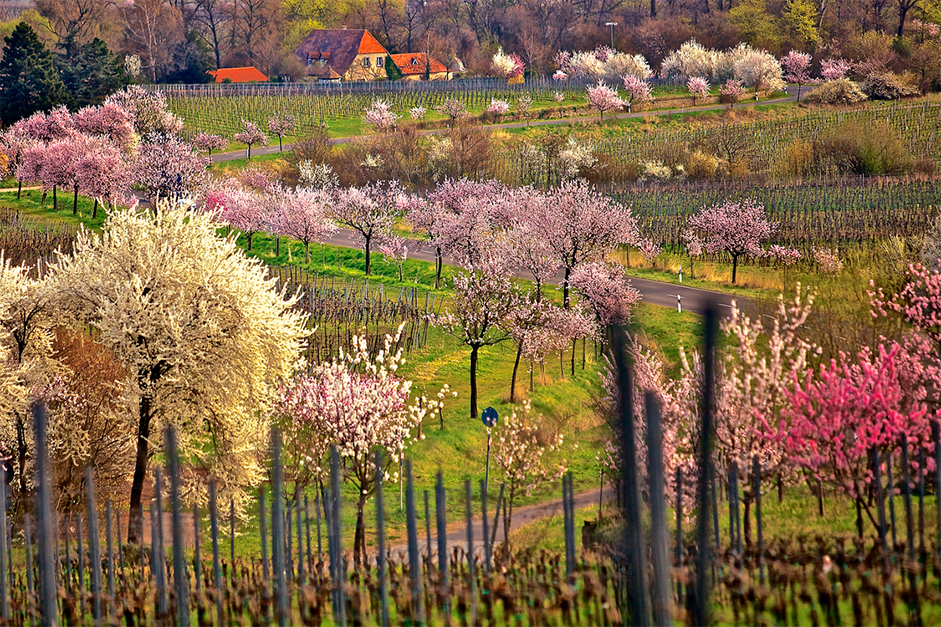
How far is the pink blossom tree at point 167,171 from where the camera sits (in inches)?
2354

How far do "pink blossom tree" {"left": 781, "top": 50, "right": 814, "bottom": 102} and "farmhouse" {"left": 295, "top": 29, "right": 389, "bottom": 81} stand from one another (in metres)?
45.4

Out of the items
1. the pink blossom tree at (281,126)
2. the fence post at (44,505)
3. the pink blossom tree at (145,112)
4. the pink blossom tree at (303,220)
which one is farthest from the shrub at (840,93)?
the fence post at (44,505)

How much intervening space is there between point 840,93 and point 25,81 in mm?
67659

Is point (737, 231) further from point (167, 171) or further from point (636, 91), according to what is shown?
point (636, 91)

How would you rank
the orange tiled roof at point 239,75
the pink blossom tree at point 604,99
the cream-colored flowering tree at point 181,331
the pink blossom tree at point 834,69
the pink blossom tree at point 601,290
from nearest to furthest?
the cream-colored flowering tree at point 181,331, the pink blossom tree at point 601,290, the pink blossom tree at point 604,99, the pink blossom tree at point 834,69, the orange tiled roof at point 239,75

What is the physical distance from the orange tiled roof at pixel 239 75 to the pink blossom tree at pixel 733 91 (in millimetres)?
52050

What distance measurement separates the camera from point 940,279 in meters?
19.2

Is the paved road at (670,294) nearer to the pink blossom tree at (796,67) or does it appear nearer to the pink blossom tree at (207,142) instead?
the pink blossom tree at (207,142)

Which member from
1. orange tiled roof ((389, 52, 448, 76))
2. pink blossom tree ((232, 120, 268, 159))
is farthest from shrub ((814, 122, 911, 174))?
orange tiled roof ((389, 52, 448, 76))

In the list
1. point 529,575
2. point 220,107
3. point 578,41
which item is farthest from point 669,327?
point 578,41

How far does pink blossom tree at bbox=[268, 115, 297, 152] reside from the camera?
82750 millimetres

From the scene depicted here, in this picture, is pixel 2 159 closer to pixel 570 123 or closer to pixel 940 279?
pixel 570 123

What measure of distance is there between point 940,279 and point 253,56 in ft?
370

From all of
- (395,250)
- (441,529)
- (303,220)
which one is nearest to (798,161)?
(395,250)
